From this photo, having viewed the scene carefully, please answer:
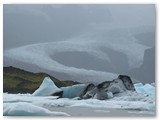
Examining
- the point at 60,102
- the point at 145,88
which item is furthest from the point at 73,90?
the point at 145,88

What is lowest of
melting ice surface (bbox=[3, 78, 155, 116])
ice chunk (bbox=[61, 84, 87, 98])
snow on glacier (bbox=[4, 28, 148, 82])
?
melting ice surface (bbox=[3, 78, 155, 116])

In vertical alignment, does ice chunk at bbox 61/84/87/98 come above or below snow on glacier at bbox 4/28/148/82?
below

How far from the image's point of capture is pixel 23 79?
3.46 m

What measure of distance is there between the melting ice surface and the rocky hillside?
0.10ft

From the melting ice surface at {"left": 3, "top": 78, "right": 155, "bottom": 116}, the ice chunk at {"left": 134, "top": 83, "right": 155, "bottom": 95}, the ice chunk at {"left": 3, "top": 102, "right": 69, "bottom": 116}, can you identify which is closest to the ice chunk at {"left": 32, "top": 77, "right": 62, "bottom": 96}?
the melting ice surface at {"left": 3, "top": 78, "right": 155, "bottom": 116}

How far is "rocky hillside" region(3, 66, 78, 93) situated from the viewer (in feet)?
11.3

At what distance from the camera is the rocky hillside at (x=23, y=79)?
3.44m

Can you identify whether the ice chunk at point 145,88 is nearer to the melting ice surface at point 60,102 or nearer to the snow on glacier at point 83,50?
the melting ice surface at point 60,102

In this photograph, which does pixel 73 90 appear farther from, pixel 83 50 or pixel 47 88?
pixel 83 50

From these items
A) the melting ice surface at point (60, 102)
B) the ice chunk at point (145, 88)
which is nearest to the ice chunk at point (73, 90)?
the melting ice surface at point (60, 102)

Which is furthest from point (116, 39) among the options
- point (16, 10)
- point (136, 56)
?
point (16, 10)

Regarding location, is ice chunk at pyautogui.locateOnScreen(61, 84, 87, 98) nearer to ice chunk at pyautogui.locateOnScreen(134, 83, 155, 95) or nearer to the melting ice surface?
the melting ice surface

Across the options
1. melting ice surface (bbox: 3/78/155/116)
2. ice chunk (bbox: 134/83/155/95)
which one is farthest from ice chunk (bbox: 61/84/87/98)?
ice chunk (bbox: 134/83/155/95)

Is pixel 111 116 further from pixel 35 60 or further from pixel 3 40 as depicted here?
pixel 3 40
